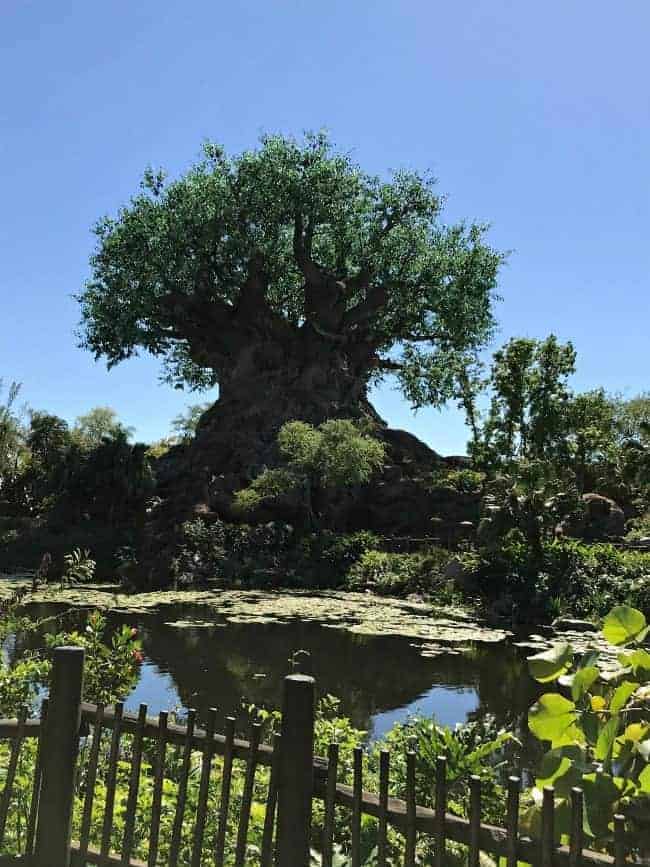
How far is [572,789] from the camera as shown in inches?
95.4

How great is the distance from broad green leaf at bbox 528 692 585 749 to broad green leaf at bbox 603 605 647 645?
0.30m

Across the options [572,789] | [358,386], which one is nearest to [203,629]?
[572,789]

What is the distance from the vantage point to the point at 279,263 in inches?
1340

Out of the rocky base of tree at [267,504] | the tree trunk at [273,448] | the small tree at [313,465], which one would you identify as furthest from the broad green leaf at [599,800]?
the tree trunk at [273,448]

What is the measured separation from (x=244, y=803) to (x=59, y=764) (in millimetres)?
992

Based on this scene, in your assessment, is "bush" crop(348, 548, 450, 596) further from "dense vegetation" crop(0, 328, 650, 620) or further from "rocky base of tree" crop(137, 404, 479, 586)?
"rocky base of tree" crop(137, 404, 479, 586)

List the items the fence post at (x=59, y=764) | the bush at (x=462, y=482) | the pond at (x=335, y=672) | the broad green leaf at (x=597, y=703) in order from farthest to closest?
the bush at (x=462, y=482)
the pond at (x=335, y=672)
the fence post at (x=59, y=764)
the broad green leaf at (x=597, y=703)

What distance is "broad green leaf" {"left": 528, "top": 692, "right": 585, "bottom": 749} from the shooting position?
256cm

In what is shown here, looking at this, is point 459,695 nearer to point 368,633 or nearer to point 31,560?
point 368,633

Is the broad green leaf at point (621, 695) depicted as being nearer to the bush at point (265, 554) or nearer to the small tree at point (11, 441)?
the bush at point (265, 554)

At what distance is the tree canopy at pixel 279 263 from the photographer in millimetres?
31375

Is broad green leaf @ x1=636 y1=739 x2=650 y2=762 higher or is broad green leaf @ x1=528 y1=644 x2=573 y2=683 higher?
broad green leaf @ x1=528 y1=644 x2=573 y2=683

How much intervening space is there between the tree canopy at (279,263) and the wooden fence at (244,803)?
94.5 ft

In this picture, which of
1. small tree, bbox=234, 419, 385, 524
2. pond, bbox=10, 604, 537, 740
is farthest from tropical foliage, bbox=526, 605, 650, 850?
small tree, bbox=234, 419, 385, 524
